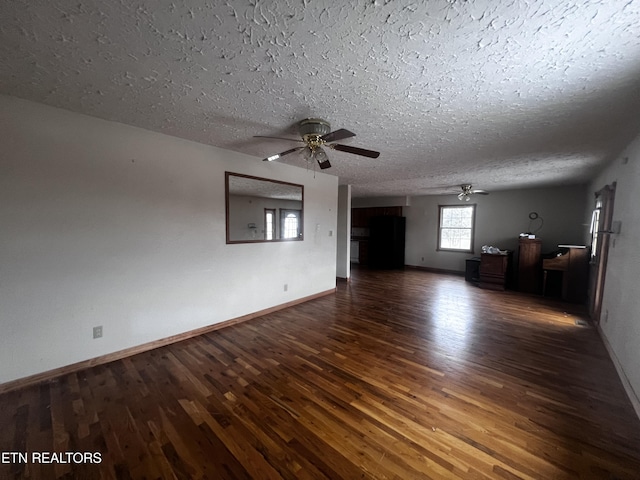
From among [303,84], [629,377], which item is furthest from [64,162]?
[629,377]

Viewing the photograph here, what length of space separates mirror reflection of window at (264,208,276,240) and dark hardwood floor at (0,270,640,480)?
146 cm

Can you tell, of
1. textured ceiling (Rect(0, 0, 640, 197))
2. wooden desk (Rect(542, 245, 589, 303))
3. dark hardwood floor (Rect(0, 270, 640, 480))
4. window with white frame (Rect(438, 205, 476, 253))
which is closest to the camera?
textured ceiling (Rect(0, 0, 640, 197))

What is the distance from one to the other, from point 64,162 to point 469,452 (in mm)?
3734

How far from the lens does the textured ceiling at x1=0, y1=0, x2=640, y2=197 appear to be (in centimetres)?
110

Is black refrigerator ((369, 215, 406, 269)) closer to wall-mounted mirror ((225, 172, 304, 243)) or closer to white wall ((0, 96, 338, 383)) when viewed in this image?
wall-mounted mirror ((225, 172, 304, 243))

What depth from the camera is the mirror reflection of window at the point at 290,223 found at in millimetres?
4027

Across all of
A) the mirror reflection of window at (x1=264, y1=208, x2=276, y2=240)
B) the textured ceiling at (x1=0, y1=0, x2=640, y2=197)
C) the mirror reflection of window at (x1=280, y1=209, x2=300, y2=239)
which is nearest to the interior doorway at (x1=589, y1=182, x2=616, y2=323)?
the textured ceiling at (x1=0, y1=0, x2=640, y2=197)

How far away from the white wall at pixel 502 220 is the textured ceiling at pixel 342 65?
12.6 ft

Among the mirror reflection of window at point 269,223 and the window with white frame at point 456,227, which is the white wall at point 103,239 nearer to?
the mirror reflection of window at point 269,223

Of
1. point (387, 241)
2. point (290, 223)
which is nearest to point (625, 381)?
point (290, 223)

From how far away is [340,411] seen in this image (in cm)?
180

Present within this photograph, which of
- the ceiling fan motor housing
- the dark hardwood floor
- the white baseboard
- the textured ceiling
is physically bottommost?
the dark hardwood floor

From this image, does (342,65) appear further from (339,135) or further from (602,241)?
(602,241)

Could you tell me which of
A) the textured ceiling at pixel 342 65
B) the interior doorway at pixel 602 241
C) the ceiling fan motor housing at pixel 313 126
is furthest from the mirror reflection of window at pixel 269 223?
the interior doorway at pixel 602 241
